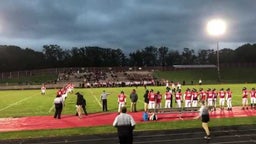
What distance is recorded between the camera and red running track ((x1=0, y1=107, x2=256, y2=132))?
2600 centimetres

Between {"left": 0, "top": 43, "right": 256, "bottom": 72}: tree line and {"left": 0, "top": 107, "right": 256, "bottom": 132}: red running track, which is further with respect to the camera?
{"left": 0, "top": 43, "right": 256, "bottom": 72}: tree line

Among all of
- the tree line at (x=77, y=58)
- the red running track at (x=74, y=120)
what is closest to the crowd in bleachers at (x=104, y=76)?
the tree line at (x=77, y=58)

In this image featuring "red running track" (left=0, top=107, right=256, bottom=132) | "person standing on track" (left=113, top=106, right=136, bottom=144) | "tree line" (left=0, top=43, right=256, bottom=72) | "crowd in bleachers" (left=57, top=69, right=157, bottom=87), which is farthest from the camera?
"tree line" (left=0, top=43, right=256, bottom=72)

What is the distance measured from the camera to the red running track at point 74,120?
26000 millimetres

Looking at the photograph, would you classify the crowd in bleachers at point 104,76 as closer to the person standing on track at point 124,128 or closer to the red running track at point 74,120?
the red running track at point 74,120

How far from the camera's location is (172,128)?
23.7 metres

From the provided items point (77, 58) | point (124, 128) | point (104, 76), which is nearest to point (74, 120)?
point (124, 128)

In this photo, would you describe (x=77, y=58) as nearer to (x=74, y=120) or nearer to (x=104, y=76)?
(x=104, y=76)

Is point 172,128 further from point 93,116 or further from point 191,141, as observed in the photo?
point 93,116

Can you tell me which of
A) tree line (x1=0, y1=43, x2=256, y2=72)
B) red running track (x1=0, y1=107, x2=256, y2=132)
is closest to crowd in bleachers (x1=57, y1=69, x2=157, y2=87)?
tree line (x1=0, y1=43, x2=256, y2=72)

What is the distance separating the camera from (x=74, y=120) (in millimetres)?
28578

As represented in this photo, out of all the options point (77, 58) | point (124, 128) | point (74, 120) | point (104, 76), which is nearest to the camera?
point (124, 128)

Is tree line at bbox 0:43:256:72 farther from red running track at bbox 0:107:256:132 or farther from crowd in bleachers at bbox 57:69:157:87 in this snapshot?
red running track at bbox 0:107:256:132

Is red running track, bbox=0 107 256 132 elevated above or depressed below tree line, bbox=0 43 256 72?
below
